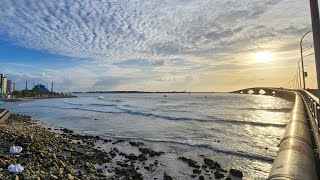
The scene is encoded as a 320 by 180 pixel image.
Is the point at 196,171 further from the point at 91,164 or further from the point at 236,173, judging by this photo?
the point at 91,164

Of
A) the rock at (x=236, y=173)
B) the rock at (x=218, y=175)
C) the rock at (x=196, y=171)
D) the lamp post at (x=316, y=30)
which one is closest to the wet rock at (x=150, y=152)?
the rock at (x=196, y=171)

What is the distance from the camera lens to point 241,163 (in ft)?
41.1

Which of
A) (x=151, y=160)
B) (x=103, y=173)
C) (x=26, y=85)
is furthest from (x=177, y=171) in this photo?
(x=26, y=85)

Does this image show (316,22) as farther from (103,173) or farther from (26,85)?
(26,85)

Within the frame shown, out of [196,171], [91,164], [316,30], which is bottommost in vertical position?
[196,171]

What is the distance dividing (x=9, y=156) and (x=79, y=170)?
123 inches

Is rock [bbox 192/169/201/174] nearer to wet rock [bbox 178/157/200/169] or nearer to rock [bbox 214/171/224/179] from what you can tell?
wet rock [bbox 178/157/200/169]

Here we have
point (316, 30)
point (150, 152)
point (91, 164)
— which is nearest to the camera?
point (316, 30)

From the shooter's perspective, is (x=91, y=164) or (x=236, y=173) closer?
(x=236, y=173)

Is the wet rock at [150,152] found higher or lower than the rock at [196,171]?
higher

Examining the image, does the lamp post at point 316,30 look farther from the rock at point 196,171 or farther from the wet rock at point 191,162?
the wet rock at point 191,162

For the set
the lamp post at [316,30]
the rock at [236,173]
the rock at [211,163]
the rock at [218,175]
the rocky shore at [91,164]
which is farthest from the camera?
the rock at [211,163]

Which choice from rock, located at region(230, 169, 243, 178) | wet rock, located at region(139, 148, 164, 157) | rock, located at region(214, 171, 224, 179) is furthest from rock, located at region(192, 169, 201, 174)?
wet rock, located at region(139, 148, 164, 157)

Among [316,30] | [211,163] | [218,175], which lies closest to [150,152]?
[211,163]
